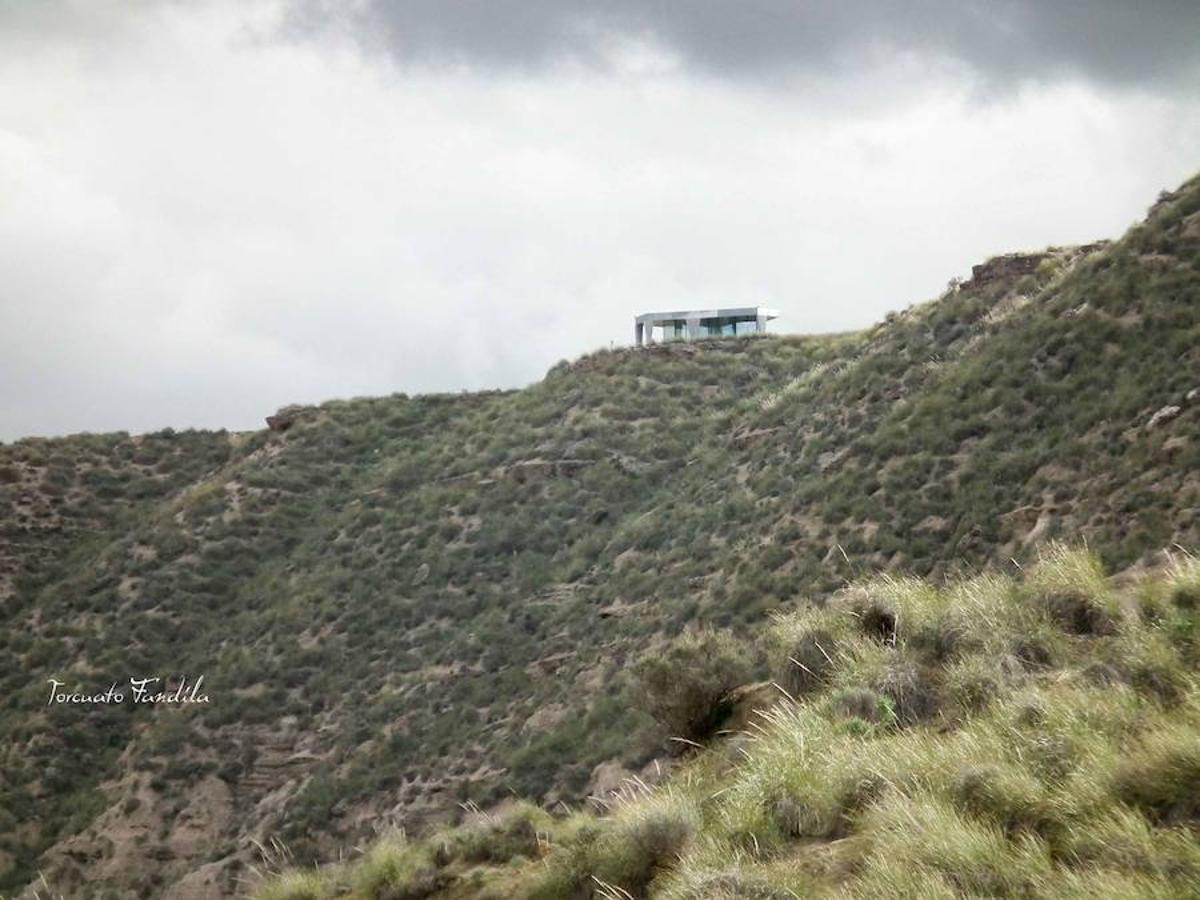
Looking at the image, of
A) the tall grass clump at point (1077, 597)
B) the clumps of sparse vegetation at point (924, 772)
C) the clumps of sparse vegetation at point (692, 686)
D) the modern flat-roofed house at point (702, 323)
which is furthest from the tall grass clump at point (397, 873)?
the modern flat-roofed house at point (702, 323)

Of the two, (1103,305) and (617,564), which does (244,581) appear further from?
(1103,305)

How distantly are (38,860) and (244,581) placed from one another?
15897 millimetres

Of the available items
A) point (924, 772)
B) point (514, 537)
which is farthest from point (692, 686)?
point (514, 537)

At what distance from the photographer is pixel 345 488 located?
6312 cm

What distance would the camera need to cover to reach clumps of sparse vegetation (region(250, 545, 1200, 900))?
8.63 metres

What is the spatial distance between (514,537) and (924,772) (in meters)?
42.2

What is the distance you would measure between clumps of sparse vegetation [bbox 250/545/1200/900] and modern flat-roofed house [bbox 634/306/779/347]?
175 ft

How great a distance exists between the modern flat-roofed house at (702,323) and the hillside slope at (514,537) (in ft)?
13.9

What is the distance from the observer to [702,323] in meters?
70.6

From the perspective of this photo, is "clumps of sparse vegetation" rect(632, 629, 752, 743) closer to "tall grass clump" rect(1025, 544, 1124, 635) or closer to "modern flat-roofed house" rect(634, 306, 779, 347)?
"tall grass clump" rect(1025, 544, 1124, 635)

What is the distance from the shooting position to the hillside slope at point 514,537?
113ft

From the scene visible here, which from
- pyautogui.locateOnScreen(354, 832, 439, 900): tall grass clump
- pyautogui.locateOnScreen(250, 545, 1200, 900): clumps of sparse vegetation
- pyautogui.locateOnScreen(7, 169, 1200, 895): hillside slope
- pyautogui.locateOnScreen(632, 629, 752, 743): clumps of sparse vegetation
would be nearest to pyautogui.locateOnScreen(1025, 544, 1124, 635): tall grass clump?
pyautogui.locateOnScreen(250, 545, 1200, 900): clumps of sparse vegetation

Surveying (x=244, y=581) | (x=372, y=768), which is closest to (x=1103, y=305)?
(x=372, y=768)

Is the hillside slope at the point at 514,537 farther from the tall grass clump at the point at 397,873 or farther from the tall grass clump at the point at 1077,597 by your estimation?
the tall grass clump at the point at 1077,597
